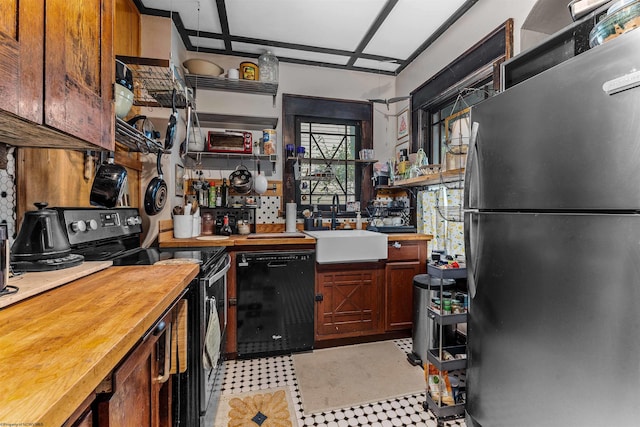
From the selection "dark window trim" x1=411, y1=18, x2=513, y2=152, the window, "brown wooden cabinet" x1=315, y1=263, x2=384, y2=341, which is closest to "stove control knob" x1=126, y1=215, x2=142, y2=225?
"brown wooden cabinet" x1=315, y1=263, x2=384, y2=341

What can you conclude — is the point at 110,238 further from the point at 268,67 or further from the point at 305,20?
the point at 305,20

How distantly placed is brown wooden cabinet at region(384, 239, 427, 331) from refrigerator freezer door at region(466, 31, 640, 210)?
1138 millimetres

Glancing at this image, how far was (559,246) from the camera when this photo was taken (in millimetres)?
962

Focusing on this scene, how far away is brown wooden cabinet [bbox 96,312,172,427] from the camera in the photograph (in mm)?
572

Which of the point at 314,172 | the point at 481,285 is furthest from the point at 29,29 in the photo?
the point at 314,172

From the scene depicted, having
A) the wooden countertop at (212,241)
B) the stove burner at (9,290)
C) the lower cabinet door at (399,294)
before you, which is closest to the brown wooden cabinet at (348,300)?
the lower cabinet door at (399,294)

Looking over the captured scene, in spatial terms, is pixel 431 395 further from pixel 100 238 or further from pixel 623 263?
pixel 100 238

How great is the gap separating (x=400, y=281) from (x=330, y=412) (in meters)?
1.15

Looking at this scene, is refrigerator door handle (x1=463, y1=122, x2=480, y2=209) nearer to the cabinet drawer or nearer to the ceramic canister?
the cabinet drawer

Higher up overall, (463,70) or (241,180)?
(463,70)

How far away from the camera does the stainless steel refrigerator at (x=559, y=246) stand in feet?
2.57

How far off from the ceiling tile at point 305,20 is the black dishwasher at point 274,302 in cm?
178

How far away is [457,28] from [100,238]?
→ 2781 millimetres

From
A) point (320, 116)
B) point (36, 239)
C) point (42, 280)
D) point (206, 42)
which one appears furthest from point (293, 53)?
point (42, 280)
